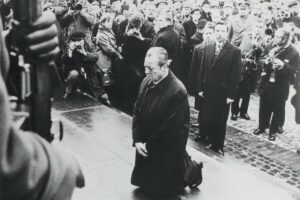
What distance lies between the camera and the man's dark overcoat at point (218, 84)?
815 centimetres

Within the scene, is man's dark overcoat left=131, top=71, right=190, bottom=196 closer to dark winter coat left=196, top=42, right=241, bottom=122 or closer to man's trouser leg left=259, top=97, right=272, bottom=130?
dark winter coat left=196, top=42, right=241, bottom=122

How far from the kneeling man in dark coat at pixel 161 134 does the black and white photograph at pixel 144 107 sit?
13 mm

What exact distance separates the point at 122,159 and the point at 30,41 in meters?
4.94

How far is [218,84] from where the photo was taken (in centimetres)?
832

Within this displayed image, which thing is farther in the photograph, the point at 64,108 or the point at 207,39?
the point at 207,39

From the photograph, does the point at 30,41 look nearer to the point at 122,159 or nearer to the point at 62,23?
the point at 122,159

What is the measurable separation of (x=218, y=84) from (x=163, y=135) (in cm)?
329

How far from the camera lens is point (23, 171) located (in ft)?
4.02

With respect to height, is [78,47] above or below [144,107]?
below

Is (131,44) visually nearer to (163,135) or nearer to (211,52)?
(211,52)

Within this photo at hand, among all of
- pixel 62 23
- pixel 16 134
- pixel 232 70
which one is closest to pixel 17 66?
pixel 16 134

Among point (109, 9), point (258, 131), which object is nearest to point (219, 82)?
point (258, 131)

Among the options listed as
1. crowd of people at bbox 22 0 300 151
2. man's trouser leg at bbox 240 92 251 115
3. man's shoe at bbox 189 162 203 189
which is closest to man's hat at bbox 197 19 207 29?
crowd of people at bbox 22 0 300 151

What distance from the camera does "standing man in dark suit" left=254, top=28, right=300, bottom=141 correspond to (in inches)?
360
